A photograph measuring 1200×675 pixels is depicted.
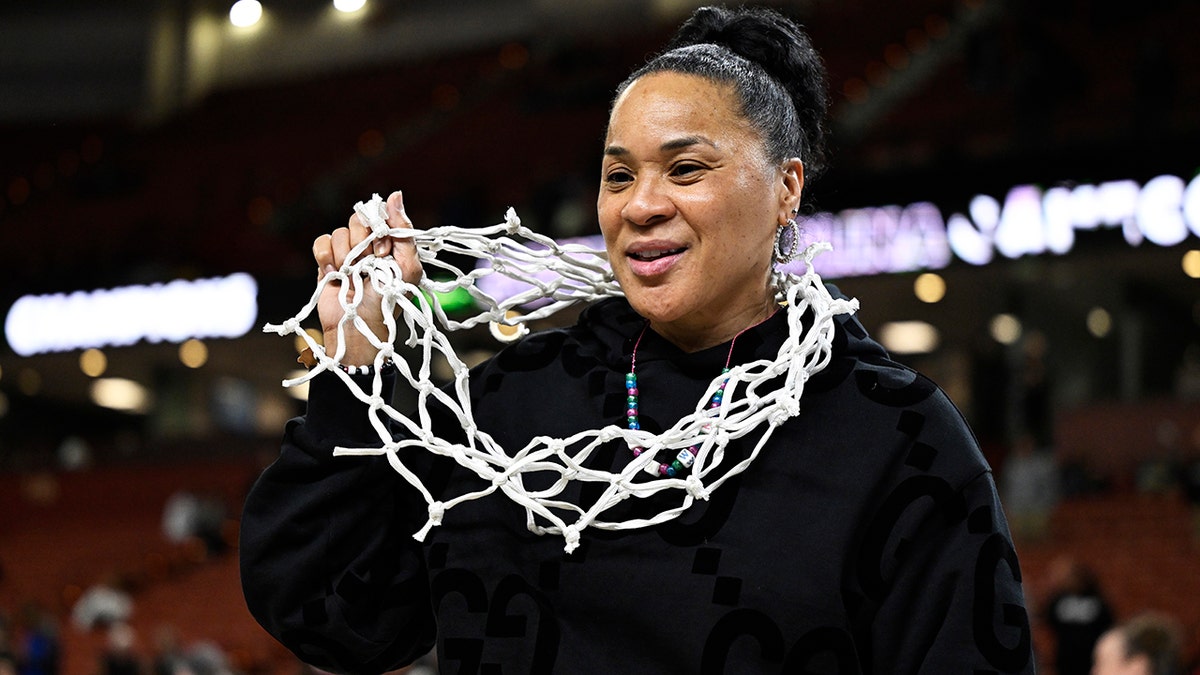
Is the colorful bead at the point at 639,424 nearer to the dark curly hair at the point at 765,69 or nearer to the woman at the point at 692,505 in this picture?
the woman at the point at 692,505

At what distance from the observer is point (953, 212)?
10008mm

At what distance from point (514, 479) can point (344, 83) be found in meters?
14.7

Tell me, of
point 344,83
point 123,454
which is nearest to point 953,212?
point 344,83

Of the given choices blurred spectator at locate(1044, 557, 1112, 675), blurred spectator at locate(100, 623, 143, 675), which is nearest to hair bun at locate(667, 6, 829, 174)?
blurred spectator at locate(1044, 557, 1112, 675)

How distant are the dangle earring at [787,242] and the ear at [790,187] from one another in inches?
1.2

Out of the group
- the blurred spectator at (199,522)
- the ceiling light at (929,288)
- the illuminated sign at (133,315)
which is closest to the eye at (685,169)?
the ceiling light at (929,288)

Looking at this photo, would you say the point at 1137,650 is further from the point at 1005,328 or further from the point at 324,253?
the point at 1005,328

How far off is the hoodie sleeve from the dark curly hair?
17.3 inches

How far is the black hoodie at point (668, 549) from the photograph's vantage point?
4.31 ft

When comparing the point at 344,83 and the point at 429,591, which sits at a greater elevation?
the point at 344,83

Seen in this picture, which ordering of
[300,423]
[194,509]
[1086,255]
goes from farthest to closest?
[194,509], [1086,255], [300,423]

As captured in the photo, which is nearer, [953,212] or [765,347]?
[765,347]

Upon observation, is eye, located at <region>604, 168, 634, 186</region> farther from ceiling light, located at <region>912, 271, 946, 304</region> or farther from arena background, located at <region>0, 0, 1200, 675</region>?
ceiling light, located at <region>912, 271, 946, 304</region>

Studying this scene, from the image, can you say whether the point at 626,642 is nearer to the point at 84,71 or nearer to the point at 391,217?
the point at 391,217
